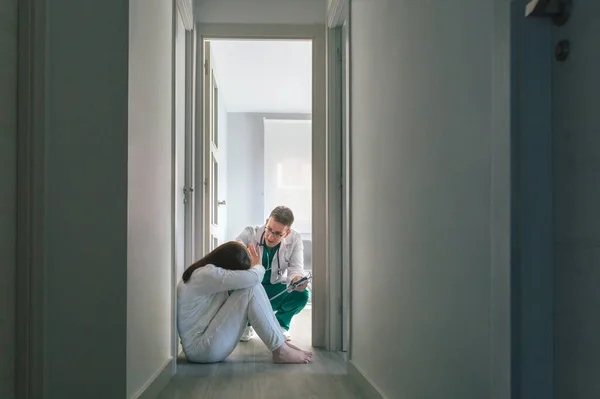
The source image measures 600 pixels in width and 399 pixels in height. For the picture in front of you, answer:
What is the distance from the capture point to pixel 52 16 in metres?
2.18

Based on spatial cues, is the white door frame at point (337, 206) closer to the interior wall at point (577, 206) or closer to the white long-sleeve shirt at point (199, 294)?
the white long-sleeve shirt at point (199, 294)

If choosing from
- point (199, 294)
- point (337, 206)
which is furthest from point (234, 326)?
point (337, 206)

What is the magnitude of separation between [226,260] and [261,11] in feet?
5.30

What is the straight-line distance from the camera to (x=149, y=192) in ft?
8.89

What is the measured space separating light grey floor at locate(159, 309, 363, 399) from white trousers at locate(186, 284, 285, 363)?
0.23 feet

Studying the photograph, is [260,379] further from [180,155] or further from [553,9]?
→ [553,9]

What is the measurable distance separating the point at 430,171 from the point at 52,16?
132cm

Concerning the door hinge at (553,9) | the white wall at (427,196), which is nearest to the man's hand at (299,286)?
the white wall at (427,196)

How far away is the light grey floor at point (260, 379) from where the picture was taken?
2.97m

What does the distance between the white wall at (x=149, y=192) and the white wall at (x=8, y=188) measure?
0.40m

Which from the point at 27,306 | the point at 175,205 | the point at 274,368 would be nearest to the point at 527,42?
the point at 27,306

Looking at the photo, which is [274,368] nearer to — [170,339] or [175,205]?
[170,339]

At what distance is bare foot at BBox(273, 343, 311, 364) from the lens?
12.3 feet

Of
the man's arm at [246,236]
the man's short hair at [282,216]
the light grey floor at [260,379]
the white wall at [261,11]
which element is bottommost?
the light grey floor at [260,379]
